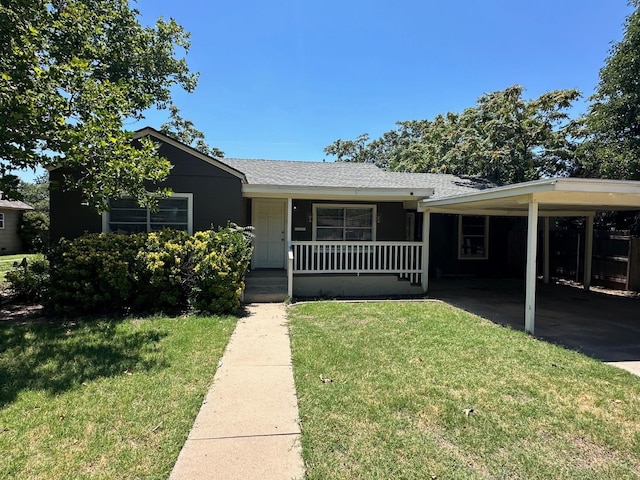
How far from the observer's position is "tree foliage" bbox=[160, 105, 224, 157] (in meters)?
24.8

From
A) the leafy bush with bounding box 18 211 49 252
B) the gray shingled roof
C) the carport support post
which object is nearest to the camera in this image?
the gray shingled roof

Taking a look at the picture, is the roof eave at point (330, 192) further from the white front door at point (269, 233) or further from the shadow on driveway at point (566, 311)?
the shadow on driveway at point (566, 311)

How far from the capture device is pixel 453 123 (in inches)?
827

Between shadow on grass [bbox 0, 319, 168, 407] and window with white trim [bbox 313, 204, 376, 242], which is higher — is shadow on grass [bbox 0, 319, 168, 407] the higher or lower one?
the lower one

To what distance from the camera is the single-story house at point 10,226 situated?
20.8 metres

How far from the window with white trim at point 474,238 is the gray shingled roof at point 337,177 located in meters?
1.31

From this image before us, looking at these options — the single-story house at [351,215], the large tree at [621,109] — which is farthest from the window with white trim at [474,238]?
the large tree at [621,109]

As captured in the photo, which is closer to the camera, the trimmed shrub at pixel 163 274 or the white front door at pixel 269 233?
the trimmed shrub at pixel 163 274

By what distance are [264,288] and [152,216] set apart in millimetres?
3254

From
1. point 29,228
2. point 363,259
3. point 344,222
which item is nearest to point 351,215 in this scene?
point 344,222

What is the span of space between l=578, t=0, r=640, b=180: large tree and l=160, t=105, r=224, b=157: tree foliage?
21.4 meters

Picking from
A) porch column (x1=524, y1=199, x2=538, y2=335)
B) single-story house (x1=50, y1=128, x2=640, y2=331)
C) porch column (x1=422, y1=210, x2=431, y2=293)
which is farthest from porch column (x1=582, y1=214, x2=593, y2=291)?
porch column (x1=524, y1=199, x2=538, y2=335)

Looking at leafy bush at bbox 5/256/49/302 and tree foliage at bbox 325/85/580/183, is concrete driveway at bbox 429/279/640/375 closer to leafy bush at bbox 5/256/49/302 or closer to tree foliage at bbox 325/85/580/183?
tree foliage at bbox 325/85/580/183

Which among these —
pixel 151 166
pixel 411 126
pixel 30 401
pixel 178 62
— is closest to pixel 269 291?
pixel 151 166
